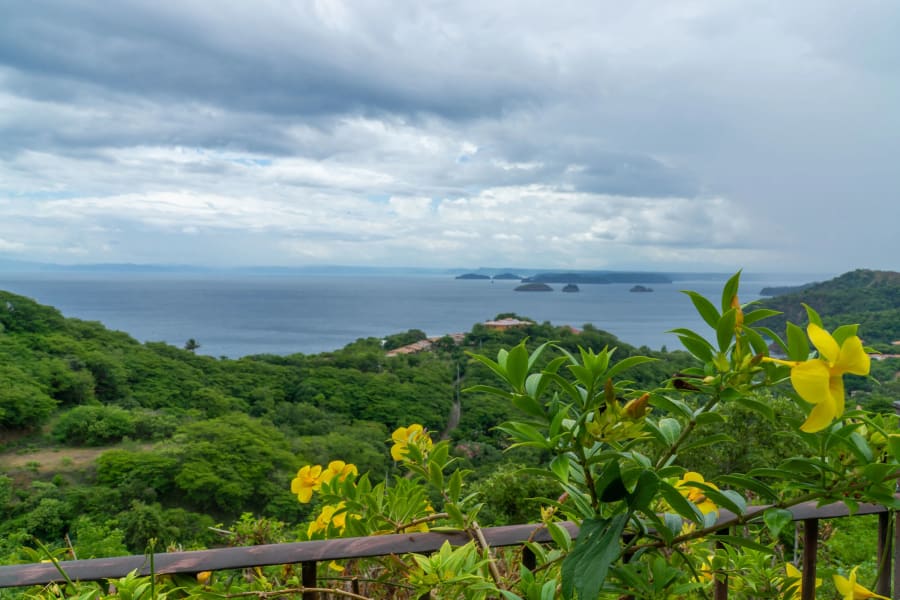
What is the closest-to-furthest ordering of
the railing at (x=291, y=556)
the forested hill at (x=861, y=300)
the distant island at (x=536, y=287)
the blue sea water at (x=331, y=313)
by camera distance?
the railing at (x=291, y=556)
the forested hill at (x=861, y=300)
the blue sea water at (x=331, y=313)
the distant island at (x=536, y=287)

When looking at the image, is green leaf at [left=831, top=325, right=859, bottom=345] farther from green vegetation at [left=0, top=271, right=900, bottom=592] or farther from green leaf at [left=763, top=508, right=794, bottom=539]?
green vegetation at [left=0, top=271, right=900, bottom=592]

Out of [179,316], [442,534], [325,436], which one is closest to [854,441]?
[442,534]

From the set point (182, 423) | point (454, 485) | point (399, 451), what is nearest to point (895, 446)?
point (454, 485)

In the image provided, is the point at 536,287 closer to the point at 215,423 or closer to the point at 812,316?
the point at 215,423

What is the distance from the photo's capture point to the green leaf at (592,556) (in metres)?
0.45

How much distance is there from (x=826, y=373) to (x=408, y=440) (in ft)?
1.87

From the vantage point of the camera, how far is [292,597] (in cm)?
87

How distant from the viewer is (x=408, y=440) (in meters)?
0.82

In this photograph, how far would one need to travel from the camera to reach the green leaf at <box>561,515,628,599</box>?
0.45 m

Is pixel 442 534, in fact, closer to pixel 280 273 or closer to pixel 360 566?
pixel 360 566

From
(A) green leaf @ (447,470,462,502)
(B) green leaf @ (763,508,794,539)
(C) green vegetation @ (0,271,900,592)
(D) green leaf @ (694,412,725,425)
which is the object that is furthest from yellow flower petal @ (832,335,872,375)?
(C) green vegetation @ (0,271,900,592)

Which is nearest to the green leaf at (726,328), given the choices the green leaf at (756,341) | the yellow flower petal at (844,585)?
the green leaf at (756,341)

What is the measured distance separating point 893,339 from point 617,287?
7384cm

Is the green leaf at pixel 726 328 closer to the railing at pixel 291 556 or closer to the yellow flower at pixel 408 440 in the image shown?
the railing at pixel 291 556
